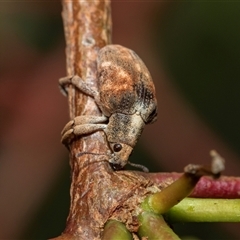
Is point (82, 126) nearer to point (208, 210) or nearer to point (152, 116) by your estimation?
point (152, 116)

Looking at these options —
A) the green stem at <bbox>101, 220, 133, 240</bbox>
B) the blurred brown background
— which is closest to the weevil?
the green stem at <bbox>101, 220, 133, 240</bbox>

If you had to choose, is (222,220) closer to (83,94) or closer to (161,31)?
(83,94)

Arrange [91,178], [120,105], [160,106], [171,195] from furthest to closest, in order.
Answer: [160,106]
[120,105]
[91,178]
[171,195]

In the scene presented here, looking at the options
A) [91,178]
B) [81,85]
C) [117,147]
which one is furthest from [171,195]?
[81,85]

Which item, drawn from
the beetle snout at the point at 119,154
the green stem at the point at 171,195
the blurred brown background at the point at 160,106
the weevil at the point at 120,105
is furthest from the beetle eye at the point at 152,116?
the blurred brown background at the point at 160,106

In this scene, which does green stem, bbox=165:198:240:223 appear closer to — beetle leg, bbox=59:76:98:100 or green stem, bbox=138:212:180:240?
green stem, bbox=138:212:180:240

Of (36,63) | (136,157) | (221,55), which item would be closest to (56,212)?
(136,157)
